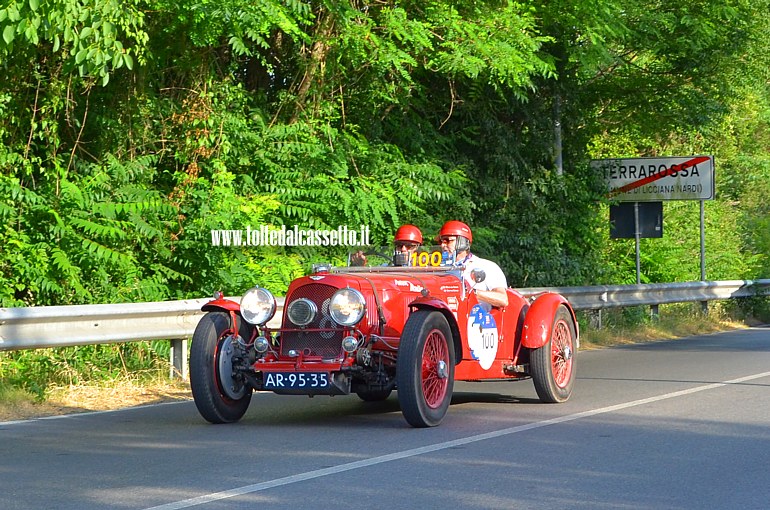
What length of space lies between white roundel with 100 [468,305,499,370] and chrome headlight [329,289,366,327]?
1.37 metres

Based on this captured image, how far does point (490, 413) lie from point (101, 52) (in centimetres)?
511

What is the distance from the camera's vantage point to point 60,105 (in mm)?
14805

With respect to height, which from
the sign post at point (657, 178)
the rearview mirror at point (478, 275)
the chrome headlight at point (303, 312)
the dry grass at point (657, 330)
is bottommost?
the dry grass at point (657, 330)

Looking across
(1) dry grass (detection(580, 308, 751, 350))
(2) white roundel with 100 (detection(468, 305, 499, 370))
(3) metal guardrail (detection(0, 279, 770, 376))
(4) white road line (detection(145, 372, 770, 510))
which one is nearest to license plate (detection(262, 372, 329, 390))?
(4) white road line (detection(145, 372, 770, 510))

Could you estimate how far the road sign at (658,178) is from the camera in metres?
22.4

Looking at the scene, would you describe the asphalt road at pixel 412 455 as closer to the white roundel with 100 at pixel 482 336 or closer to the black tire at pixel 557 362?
the black tire at pixel 557 362

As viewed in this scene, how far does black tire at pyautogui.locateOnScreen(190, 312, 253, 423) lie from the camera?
9.02 metres

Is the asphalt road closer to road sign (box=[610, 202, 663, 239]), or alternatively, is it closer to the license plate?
the license plate

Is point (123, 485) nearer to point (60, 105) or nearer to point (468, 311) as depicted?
point (468, 311)

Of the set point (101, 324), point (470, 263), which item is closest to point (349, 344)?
point (470, 263)

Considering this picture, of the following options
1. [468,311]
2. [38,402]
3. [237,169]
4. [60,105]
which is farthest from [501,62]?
[38,402]

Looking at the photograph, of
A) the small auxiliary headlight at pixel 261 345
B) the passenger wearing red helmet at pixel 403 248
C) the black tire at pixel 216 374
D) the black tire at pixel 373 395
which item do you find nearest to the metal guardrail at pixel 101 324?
the black tire at pixel 216 374

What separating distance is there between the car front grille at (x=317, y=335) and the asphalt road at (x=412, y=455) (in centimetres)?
58

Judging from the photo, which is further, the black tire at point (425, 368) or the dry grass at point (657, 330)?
the dry grass at point (657, 330)
